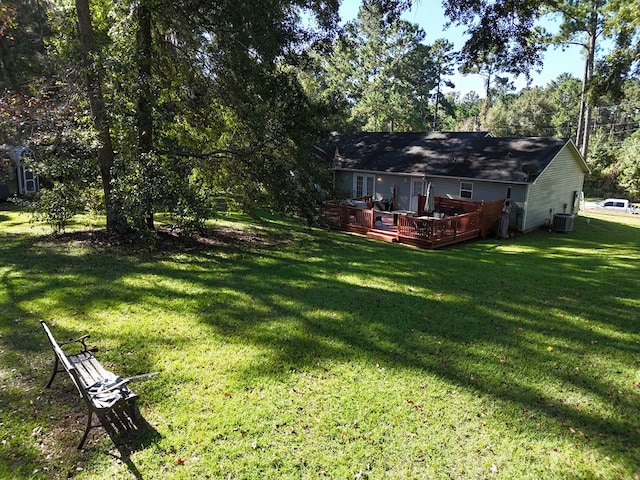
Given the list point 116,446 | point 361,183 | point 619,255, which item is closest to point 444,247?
point 619,255

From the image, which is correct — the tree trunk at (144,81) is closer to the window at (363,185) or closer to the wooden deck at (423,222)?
the wooden deck at (423,222)

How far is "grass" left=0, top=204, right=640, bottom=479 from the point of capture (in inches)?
154

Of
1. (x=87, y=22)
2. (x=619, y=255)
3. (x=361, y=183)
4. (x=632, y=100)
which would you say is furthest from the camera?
(x=632, y=100)

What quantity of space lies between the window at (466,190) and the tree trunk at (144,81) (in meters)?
13.8

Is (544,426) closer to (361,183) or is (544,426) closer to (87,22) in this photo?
(87,22)

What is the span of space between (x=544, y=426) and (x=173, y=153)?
10299 millimetres

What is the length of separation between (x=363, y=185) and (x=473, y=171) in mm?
6303

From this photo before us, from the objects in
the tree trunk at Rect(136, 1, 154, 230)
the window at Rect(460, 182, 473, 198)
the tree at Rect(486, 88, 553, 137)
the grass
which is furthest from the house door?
the tree at Rect(486, 88, 553, 137)

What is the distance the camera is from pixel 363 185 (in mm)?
22719

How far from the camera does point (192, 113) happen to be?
39.5 ft

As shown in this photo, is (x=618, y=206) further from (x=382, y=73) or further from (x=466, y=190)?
(x=382, y=73)

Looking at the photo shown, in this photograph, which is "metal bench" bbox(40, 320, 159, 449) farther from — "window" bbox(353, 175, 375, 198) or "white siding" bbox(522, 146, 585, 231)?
"window" bbox(353, 175, 375, 198)

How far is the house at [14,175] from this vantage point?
59.1 ft

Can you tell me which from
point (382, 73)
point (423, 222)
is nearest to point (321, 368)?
point (423, 222)
